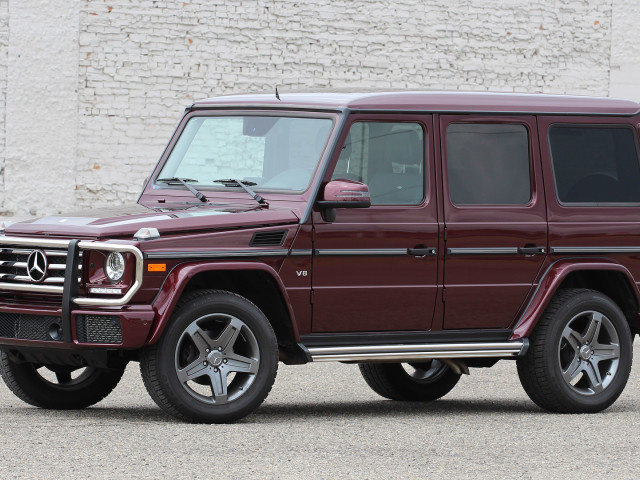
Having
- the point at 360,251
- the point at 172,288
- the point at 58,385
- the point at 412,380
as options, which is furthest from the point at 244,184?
the point at 412,380

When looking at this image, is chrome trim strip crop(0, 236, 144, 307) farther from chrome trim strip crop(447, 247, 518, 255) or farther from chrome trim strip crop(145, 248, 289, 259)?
chrome trim strip crop(447, 247, 518, 255)

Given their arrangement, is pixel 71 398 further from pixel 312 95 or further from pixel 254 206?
pixel 312 95

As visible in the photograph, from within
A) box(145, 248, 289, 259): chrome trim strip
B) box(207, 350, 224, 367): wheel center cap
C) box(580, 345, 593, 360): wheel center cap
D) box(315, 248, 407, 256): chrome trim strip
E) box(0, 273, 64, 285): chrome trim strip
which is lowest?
box(580, 345, 593, 360): wheel center cap

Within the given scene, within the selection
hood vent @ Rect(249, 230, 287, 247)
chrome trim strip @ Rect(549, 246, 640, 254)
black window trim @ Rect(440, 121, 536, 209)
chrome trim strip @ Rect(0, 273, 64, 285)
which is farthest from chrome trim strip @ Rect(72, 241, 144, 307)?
chrome trim strip @ Rect(549, 246, 640, 254)

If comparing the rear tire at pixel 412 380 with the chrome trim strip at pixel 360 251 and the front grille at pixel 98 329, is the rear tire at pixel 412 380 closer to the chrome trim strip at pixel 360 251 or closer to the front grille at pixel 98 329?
the chrome trim strip at pixel 360 251

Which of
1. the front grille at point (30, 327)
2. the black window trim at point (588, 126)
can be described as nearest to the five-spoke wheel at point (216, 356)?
the front grille at point (30, 327)

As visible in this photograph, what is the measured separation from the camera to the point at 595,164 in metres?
10.1

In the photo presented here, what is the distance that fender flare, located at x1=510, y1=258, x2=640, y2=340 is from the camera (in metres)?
9.55

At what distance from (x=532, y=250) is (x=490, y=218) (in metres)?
0.36

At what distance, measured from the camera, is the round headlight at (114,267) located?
820cm

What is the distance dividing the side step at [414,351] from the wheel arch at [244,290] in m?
0.17

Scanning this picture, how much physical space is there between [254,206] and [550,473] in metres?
2.76

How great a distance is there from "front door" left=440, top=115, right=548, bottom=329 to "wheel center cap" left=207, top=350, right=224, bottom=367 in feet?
5.39

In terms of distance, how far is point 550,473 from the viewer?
23.1 feet
